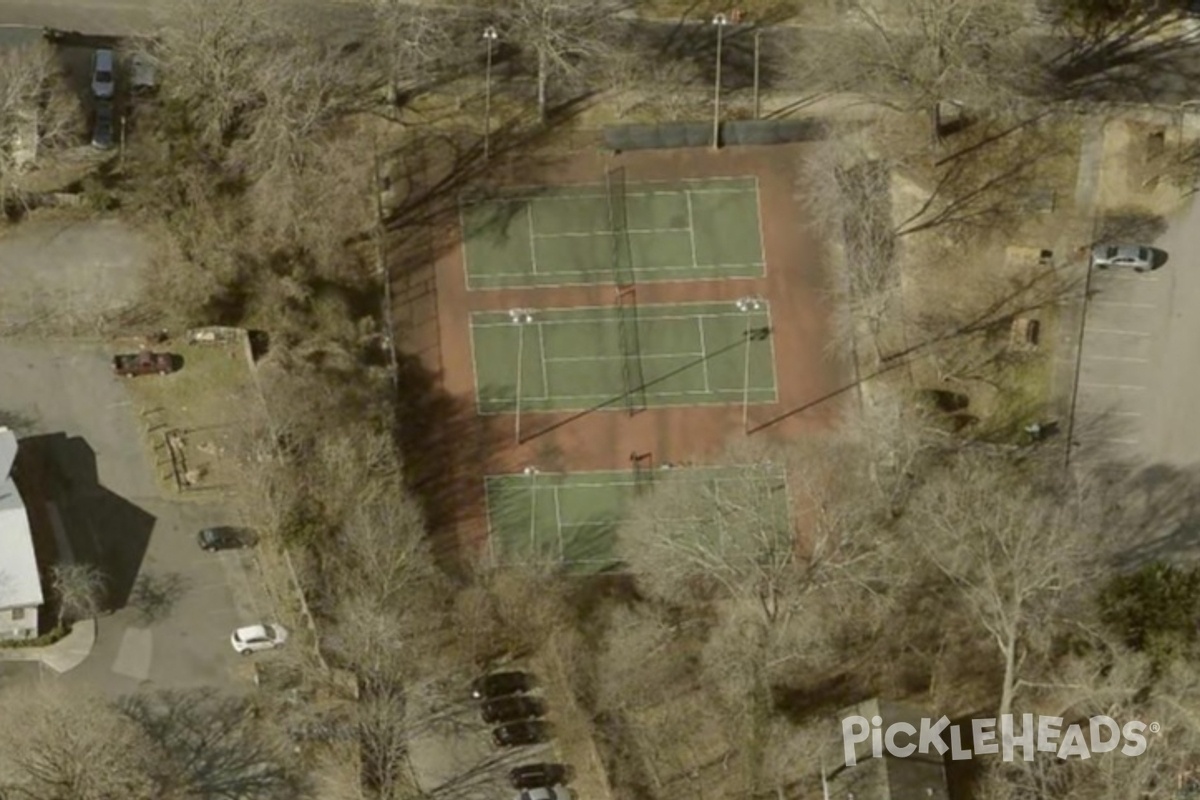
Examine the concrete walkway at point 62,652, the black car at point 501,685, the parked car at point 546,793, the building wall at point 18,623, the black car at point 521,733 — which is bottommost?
the parked car at point 546,793

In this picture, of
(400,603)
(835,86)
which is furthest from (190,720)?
(835,86)

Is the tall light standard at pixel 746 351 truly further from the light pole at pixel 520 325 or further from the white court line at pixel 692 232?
the light pole at pixel 520 325

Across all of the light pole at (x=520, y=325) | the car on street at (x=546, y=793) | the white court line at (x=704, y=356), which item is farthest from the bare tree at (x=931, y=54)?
the car on street at (x=546, y=793)

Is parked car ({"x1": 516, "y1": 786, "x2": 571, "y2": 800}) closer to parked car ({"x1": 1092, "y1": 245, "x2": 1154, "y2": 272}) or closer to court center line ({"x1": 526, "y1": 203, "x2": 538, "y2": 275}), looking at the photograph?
court center line ({"x1": 526, "y1": 203, "x2": 538, "y2": 275})

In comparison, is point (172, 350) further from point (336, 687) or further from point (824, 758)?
point (824, 758)

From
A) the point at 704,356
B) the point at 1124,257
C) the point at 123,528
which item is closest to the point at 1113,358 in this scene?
the point at 1124,257

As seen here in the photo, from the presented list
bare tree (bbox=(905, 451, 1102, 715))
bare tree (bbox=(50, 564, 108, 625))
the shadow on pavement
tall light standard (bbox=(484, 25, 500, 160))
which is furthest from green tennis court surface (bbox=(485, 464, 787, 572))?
tall light standard (bbox=(484, 25, 500, 160))
